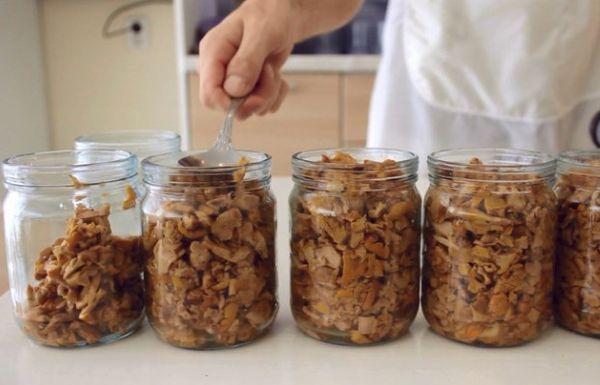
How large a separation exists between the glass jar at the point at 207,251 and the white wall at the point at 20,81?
1.81 metres

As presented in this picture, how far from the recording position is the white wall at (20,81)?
217cm

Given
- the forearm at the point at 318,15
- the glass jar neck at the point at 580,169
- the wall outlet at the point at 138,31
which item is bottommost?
the glass jar neck at the point at 580,169

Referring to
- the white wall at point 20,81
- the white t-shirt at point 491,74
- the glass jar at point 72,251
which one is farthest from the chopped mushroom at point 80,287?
the white wall at point 20,81

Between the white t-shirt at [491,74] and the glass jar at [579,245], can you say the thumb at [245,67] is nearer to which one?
the glass jar at [579,245]

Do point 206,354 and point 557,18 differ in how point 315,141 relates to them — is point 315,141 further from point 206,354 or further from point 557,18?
point 206,354

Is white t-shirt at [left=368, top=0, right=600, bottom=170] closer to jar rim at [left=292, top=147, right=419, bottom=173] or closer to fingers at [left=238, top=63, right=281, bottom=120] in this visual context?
fingers at [left=238, top=63, right=281, bottom=120]

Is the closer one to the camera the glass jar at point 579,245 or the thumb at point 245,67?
the glass jar at point 579,245

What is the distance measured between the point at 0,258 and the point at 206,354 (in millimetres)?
412

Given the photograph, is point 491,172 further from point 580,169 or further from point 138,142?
point 138,142

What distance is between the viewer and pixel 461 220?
55 centimetres

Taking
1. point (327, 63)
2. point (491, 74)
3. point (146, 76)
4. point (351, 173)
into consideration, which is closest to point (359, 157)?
point (351, 173)

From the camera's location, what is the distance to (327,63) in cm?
213

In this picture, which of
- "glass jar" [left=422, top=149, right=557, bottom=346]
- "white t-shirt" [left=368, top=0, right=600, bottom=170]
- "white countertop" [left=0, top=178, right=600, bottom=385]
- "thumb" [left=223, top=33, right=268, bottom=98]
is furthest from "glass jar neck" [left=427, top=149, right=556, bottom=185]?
"white t-shirt" [left=368, top=0, right=600, bottom=170]

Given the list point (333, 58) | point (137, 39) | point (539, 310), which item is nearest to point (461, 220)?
point (539, 310)
